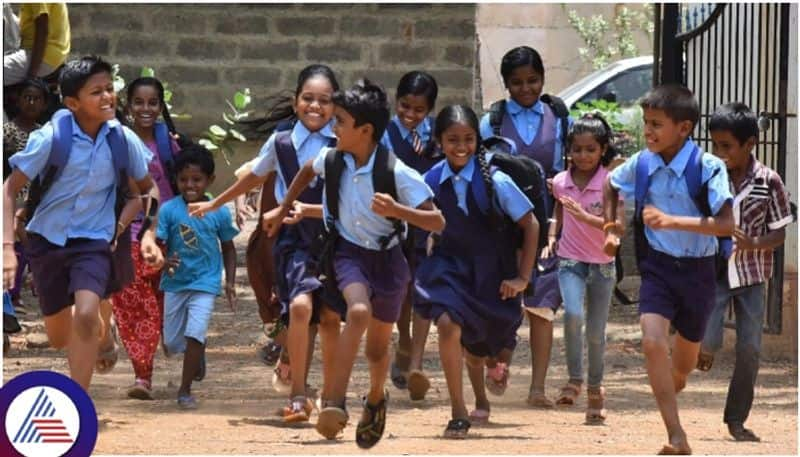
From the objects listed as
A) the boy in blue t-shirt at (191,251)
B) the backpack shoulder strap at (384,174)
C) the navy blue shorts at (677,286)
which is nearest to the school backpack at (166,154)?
the boy in blue t-shirt at (191,251)

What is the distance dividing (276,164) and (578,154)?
1615 millimetres

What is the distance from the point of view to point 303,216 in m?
8.96

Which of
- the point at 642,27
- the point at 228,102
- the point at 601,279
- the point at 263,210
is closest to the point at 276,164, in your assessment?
the point at 263,210

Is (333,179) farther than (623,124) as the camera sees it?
No

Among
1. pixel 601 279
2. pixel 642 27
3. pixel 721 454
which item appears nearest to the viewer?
pixel 721 454

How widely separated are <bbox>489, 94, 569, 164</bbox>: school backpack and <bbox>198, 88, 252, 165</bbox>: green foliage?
456 centimetres

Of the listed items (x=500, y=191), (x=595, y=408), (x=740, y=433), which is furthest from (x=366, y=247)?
(x=740, y=433)

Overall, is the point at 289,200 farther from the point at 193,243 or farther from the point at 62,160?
the point at 193,243

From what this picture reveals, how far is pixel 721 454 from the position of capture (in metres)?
8.59

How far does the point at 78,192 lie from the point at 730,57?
17.9 feet

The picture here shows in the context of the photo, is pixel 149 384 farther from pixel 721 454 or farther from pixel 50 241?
pixel 721 454

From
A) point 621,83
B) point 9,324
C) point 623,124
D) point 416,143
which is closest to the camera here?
point 416,143

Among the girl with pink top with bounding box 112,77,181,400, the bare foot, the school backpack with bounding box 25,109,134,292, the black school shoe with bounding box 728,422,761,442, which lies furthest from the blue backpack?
the black school shoe with bounding box 728,422,761,442

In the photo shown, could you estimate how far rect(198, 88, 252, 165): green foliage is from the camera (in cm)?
1547
